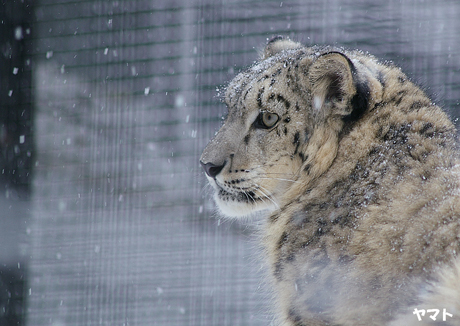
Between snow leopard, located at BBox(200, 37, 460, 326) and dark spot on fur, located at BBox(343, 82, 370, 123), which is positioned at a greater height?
dark spot on fur, located at BBox(343, 82, 370, 123)

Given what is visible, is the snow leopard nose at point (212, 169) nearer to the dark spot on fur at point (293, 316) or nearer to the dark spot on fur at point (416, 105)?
the dark spot on fur at point (293, 316)

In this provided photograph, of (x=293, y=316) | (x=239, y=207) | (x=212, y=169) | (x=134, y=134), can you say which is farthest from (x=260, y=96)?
(x=134, y=134)

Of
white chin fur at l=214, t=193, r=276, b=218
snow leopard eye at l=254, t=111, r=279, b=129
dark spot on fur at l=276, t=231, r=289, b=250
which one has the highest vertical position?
snow leopard eye at l=254, t=111, r=279, b=129

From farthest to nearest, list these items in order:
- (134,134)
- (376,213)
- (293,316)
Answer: (134,134)
(293,316)
(376,213)

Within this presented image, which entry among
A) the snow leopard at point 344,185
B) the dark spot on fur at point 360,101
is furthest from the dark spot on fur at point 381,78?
the dark spot on fur at point 360,101

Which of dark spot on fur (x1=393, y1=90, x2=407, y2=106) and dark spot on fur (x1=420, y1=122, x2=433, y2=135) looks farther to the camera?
dark spot on fur (x1=393, y1=90, x2=407, y2=106)

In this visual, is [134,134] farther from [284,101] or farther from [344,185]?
[344,185]

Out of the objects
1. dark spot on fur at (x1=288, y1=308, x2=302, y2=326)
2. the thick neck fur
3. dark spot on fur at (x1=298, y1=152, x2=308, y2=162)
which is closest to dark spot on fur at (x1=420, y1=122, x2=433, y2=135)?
the thick neck fur

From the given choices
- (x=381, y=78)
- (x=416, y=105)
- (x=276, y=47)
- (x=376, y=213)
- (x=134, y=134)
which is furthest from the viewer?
(x=134, y=134)

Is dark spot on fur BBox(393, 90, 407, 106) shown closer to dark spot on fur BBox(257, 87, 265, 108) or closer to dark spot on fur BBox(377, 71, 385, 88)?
dark spot on fur BBox(377, 71, 385, 88)

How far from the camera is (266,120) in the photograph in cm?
200

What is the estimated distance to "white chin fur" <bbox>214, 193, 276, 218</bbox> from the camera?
83.3 inches

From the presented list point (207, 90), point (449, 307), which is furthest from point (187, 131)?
point (449, 307)

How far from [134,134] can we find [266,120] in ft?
8.23
